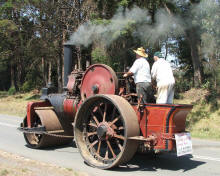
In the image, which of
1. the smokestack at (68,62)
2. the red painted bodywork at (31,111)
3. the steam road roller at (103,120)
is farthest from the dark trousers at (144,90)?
the red painted bodywork at (31,111)

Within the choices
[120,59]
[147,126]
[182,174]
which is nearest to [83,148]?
[147,126]

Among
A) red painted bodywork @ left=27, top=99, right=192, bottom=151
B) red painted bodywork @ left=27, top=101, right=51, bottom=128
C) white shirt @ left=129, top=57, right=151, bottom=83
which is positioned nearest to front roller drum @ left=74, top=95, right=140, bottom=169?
red painted bodywork @ left=27, top=99, right=192, bottom=151

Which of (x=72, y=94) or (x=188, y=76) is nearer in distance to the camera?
(x=72, y=94)

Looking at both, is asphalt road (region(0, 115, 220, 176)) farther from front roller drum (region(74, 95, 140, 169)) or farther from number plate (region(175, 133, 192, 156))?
number plate (region(175, 133, 192, 156))

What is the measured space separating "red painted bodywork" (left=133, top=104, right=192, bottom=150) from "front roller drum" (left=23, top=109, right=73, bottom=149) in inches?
97.0

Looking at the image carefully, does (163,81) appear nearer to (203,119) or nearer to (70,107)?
(70,107)

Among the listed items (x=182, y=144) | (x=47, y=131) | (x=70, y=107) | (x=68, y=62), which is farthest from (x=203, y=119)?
(x=182, y=144)

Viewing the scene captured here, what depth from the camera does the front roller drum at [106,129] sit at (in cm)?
506

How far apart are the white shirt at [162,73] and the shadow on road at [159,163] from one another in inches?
60.3

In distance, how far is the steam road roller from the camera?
509 cm

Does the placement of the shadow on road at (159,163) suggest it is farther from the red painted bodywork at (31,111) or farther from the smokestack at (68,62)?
the red painted bodywork at (31,111)

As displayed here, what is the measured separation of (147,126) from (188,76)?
19.2 meters

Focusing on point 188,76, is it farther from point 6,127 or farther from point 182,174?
point 182,174

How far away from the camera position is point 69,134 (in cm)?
736
